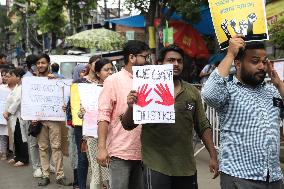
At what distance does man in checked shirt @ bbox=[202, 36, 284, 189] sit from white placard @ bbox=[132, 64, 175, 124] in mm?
463

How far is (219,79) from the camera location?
313 centimetres

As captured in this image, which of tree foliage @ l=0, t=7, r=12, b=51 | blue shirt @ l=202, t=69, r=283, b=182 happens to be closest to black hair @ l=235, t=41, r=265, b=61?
blue shirt @ l=202, t=69, r=283, b=182

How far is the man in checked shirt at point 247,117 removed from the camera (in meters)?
3.12

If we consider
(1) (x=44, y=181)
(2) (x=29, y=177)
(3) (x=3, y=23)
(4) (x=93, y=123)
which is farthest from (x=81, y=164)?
(3) (x=3, y=23)

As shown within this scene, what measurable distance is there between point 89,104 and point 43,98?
5.50 feet

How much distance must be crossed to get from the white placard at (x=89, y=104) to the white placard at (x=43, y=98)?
4.14 ft

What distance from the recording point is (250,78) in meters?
3.18

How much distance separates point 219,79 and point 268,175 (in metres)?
0.68

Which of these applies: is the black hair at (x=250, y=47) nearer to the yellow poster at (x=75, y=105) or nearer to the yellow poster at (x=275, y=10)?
the yellow poster at (x=75, y=105)

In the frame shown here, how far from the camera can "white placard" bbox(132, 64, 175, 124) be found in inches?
141

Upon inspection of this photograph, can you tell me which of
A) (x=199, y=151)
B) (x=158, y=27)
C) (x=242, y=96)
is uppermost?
(x=158, y=27)

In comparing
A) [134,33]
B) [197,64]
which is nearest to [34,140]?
[197,64]

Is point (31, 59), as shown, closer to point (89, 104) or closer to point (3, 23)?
point (89, 104)

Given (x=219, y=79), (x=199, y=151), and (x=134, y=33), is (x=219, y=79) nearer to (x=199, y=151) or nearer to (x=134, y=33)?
(x=199, y=151)
